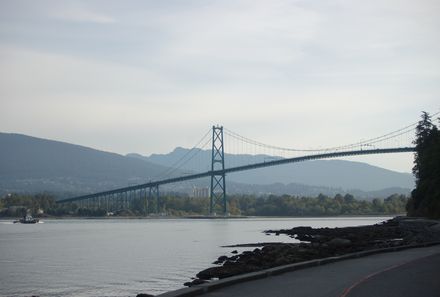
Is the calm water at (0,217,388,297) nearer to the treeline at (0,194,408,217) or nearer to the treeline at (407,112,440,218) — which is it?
the treeline at (407,112,440,218)

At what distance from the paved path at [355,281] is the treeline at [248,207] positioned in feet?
369

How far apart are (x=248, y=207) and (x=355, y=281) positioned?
446 feet

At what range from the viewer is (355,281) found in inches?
572

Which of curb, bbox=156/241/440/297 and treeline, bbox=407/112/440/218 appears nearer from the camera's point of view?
curb, bbox=156/241/440/297

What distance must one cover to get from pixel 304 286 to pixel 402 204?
123 m

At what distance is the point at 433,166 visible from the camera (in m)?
48.2

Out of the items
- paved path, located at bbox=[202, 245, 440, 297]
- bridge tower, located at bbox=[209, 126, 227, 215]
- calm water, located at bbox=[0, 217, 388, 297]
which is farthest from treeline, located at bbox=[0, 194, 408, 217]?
paved path, located at bbox=[202, 245, 440, 297]

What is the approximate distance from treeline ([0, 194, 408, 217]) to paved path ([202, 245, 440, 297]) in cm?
11237

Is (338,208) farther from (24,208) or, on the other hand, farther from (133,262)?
(133,262)

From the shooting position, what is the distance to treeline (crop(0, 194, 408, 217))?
13800 cm

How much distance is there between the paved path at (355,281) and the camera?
13.0 metres

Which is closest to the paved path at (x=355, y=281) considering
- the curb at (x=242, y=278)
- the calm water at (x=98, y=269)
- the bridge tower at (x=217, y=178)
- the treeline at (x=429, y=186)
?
the curb at (x=242, y=278)

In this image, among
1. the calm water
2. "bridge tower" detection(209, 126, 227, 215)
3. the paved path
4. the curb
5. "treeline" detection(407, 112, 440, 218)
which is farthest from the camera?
"bridge tower" detection(209, 126, 227, 215)

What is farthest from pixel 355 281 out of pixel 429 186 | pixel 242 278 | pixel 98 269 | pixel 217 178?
pixel 217 178
